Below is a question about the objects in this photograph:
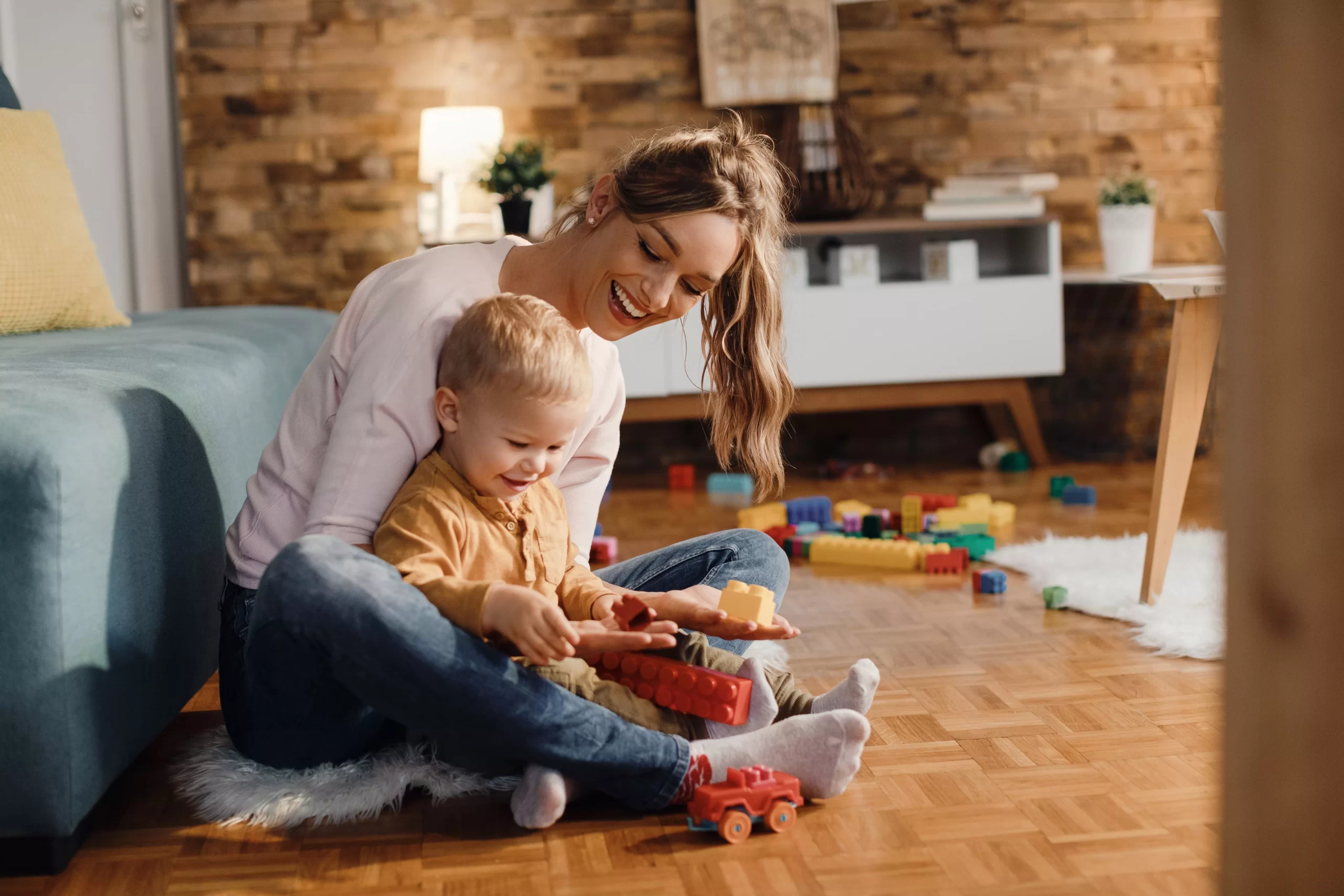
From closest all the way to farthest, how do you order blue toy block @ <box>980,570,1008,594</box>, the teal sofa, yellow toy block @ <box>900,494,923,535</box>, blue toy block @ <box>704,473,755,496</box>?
1. the teal sofa
2. blue toy block @ <box>980,570,1008,594</box>
3. yellow toy block @ <box>900,494,923,535</box>
4. blue toy block @ <box>704,473,755,496</box>

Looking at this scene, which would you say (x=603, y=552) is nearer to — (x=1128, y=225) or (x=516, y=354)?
(x=516, y=354)

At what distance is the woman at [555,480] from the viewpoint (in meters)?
1.17

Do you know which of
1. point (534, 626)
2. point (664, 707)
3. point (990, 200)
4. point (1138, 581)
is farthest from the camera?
point (990, 200)

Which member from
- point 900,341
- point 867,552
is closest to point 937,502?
point 867,552

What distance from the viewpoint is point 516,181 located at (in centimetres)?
351

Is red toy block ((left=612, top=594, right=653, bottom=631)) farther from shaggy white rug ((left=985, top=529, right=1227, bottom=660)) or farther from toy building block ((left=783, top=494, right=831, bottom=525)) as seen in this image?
toy building block ((left=783, top=494, right=831, bottom=525))

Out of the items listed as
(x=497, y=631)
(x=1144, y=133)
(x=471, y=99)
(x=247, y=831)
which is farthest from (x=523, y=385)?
(x=1144, y=133)

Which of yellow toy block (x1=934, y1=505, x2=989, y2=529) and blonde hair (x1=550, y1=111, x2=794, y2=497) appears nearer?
blonde hair (x1=550, y1=111, x2=794, y2=497)

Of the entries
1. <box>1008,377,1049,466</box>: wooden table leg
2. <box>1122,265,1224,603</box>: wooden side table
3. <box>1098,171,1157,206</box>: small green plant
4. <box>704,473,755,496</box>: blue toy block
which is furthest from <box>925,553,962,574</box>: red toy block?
<box>1098,171,1157,206</box>: small green plant

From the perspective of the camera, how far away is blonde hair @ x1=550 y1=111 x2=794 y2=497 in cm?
138

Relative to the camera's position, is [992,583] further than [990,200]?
No

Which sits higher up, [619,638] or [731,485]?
[619,638]

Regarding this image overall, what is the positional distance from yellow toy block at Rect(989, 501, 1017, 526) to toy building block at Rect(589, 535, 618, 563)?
847 mm

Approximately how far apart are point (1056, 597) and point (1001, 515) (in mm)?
741
